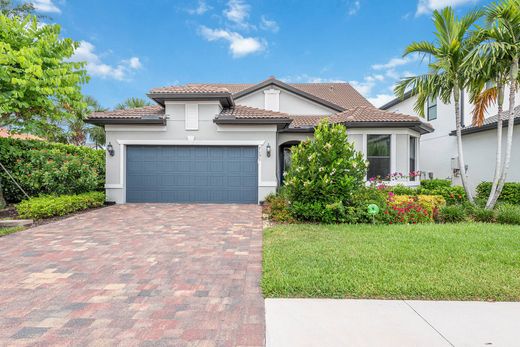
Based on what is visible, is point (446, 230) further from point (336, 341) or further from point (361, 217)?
point (336, 341)

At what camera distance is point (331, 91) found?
65.0ft

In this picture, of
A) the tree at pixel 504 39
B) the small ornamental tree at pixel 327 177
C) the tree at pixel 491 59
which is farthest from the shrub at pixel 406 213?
the tree at pixel 504 39

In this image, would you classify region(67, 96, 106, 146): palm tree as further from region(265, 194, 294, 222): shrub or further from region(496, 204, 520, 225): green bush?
region(496, 204, 520, 225): green bush

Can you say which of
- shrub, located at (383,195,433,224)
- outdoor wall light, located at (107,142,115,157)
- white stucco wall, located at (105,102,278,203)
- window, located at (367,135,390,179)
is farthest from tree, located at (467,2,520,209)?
outdoor wall light, located at (107,142,115,157)

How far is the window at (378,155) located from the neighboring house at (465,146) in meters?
2.77

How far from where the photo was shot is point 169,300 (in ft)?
10.8

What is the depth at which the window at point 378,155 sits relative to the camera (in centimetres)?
1181

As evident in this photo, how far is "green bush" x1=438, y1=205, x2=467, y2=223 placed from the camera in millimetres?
7941

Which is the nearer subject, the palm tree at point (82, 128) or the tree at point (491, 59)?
the tree at point (491, 59)

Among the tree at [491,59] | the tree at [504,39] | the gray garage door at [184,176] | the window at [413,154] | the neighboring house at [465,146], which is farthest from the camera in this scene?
the window at [413,154]

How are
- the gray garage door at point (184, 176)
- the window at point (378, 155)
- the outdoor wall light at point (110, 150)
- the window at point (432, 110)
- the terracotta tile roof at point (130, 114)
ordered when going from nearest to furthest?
the terracotta tile roof at point (130, 114), the outdoor wall light at point (110, 150), the gray garage door at point (184, 176), the window at point (378, 155), the window at point (432, 110)

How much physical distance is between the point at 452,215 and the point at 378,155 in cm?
442

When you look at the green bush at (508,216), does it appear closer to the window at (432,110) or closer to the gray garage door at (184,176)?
the gray garage door at (184,176)

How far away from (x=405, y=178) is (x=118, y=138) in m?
12.5
